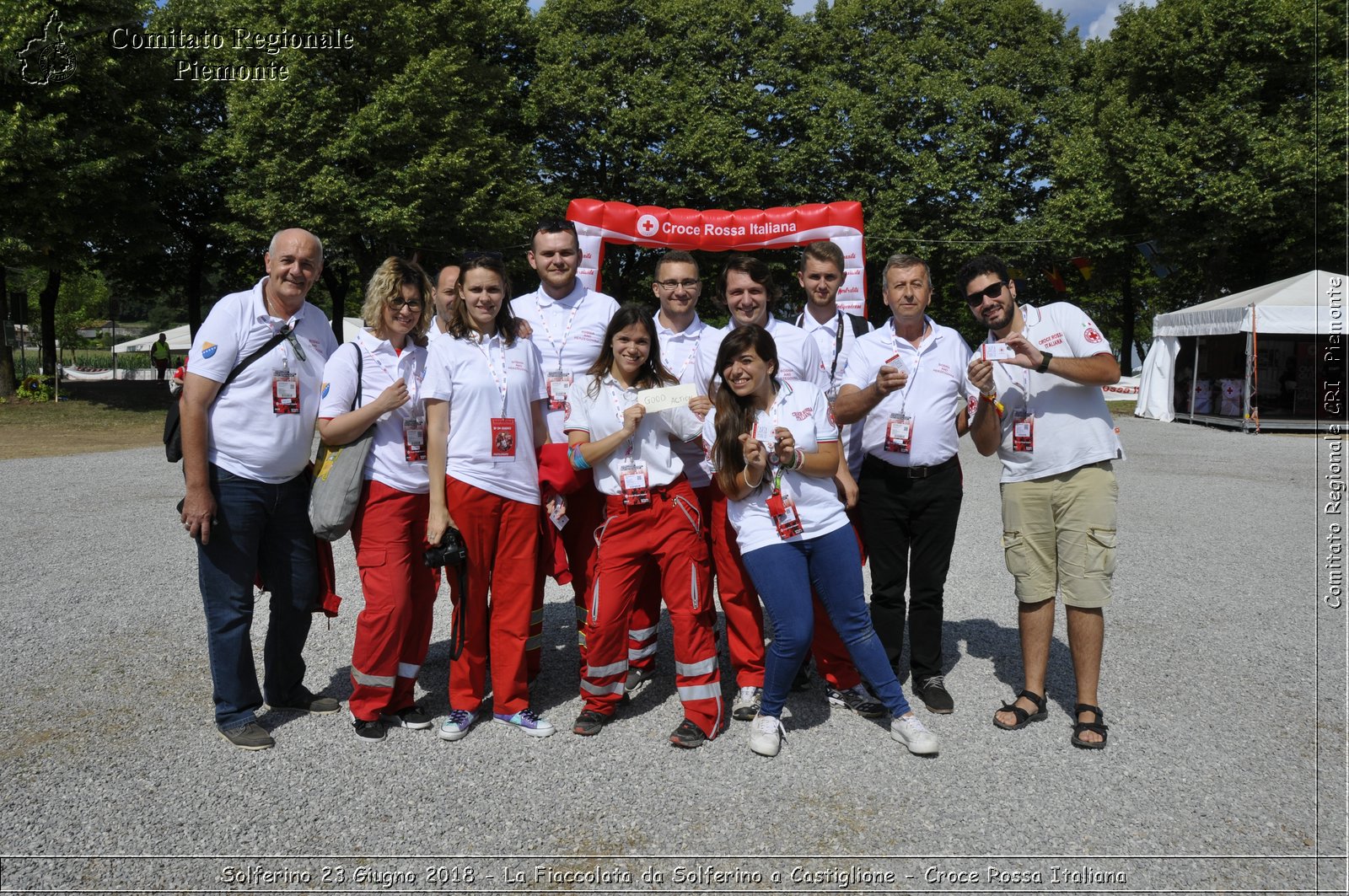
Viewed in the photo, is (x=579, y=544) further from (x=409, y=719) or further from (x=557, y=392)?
(x=409, y=719)

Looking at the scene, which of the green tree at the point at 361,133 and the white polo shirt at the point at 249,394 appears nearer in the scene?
the white polo shirt at the point at 249,394

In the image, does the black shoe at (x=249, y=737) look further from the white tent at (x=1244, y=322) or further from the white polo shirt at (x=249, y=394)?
the white tent at (x=1244, y=322)

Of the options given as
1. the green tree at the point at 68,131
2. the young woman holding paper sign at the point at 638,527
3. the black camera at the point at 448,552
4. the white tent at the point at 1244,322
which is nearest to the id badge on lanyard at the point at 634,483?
the young woman holding paper sign at the point at 638,527

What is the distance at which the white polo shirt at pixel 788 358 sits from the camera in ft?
13.6

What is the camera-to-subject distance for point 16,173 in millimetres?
18234

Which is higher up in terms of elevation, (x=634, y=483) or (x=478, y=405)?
(x=478, y=405)

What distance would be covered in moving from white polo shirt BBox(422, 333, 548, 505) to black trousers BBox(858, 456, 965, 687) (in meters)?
1.66

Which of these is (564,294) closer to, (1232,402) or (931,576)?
(931,576)

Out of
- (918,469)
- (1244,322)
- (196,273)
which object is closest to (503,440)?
(918,469)

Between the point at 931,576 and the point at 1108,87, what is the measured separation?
29.9m

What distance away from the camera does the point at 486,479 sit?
3.85 meters

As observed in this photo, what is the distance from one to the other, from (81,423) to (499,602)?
63.1 feet

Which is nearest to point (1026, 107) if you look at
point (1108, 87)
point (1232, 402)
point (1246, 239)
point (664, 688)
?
point (1108, 87)

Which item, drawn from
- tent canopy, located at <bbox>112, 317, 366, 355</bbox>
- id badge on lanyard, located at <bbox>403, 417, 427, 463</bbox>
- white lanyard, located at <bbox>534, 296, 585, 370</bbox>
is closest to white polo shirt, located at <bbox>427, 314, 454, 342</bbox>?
id badge on lanyard, located at <bbox>403, 417, 427, 463</bbox>
